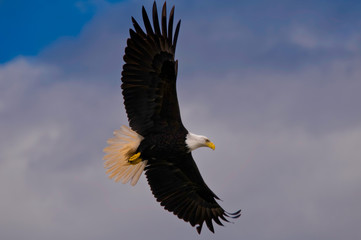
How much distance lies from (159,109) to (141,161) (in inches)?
39.6

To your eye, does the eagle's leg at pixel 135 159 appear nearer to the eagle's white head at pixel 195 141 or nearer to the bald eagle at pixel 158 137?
the bald eagle at pixel 158 137

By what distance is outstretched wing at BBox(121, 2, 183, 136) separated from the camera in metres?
9.95

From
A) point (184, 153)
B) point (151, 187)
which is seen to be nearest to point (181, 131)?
point (184, 153)

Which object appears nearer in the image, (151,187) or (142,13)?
(142,13)

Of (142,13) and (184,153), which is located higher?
(142,13)

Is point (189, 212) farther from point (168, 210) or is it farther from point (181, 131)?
point (181, 131)

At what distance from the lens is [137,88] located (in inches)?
396

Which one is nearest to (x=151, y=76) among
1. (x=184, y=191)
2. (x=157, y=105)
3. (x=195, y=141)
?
(x=157, y=105)

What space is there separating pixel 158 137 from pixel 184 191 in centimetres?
139

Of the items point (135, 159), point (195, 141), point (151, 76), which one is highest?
point (151, 76)

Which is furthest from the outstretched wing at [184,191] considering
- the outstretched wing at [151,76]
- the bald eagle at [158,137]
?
the outstretched wing at [151,76]

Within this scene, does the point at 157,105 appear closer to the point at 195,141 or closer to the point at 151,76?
the point at 151,76

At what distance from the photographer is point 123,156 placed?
10.8 metres

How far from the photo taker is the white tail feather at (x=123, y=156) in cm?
1055
